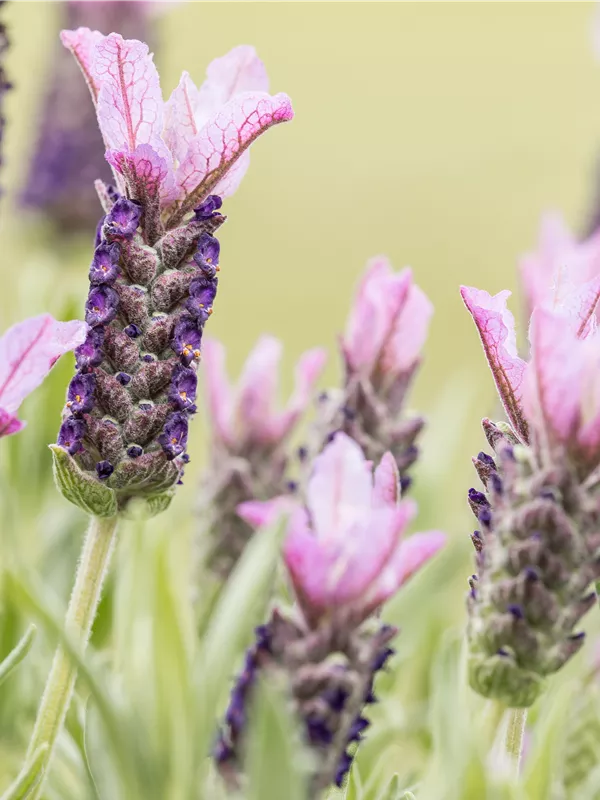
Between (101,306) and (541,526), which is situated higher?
(101,306)

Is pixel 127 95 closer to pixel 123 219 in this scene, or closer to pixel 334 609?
pixel 123 219

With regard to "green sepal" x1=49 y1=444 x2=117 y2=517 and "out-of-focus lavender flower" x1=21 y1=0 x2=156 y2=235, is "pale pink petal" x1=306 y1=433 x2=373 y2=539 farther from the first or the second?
"out-of-focus lavender flower" x1=21 y1=0 x2=156 y2=235

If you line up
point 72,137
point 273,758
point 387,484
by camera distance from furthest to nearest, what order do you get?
1. point 72,137
2. point 387,484
3. point 273,758

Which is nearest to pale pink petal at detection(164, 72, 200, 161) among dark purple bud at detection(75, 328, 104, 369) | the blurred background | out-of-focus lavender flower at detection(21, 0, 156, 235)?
dark purple bud at detection(75, 328, 104, 369)

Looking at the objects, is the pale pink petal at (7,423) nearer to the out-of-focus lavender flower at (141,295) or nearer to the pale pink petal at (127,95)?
the out-of-focus lavender flower at (141,295)

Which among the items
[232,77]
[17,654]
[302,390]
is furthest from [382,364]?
[17,654]
